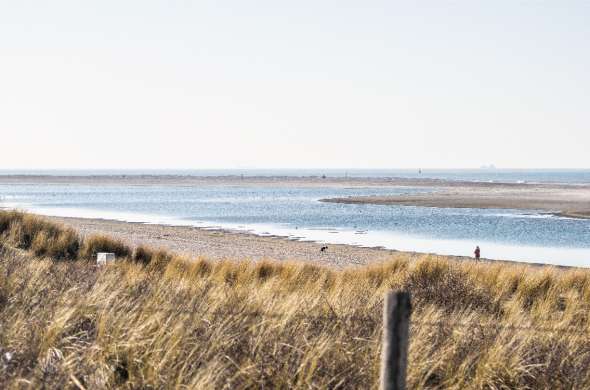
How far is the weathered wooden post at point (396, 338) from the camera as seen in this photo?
537 cm

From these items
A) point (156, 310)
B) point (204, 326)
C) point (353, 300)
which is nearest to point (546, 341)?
point (353, 300)

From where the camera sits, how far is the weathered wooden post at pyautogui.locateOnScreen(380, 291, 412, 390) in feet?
17.6

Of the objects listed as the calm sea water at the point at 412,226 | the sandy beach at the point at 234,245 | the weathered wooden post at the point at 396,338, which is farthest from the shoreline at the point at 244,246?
the weathered wooden post at the point at 396,338

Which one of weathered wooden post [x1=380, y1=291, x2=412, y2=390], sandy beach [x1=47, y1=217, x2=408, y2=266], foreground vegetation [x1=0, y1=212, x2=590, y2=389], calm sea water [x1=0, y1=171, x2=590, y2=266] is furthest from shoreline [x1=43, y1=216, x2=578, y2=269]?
weathered wooden post [x1=380, y1=291, x2=412, y2=390]

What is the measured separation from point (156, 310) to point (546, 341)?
160 inches

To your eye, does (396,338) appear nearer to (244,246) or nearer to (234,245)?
(244,246)

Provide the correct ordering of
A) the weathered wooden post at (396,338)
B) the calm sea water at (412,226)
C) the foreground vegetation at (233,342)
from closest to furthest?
the weathered wooden post at (396,338)
the foreground vegetation at (233,342)
the calm sea water at (412,226)

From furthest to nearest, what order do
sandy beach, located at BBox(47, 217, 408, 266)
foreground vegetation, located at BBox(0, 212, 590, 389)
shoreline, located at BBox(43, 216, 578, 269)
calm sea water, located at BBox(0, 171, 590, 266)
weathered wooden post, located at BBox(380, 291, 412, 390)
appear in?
calm sea water, located at BBox(0, 171, 590, 266) < sandy beach, located at BBox(47, 217, 408, 266) < shoreline, located at BBox(43, 216, 578, 269) < foreground vegetation, located at BBox(0, 212, 590, 389) < weathered wooden post, located at BBox(380, 291, 412, 390)

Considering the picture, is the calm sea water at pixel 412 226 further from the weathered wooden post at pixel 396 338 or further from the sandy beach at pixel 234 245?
the weathered wooden post at pixel 396 338

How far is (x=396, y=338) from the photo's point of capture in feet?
17.7

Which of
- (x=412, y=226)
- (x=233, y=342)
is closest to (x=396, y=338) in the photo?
(x=233, y=342)

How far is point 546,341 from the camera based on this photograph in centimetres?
876

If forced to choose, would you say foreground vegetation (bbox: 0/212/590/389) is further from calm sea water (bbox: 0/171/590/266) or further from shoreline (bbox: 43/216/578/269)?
calm sea water (bbox: 0/171/590/266)

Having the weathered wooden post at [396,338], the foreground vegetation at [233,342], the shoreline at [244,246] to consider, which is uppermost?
the weathered wooden post at [396,338]
